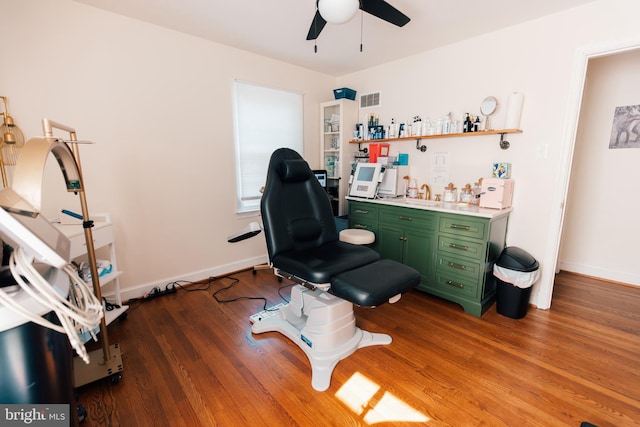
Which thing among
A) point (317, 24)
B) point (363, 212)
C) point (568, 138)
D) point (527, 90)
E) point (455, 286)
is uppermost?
point (317, 24)

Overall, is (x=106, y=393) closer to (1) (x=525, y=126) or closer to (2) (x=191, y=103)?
(2) (x=191, y=103)

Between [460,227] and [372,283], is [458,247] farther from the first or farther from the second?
[372,283]

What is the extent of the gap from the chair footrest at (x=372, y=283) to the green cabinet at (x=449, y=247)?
92 centimetres

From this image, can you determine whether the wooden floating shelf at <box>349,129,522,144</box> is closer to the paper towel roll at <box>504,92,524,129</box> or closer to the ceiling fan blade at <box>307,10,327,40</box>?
the paper towel roll at <box>504,92,524,129</box>

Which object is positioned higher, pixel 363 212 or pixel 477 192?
pixel 477 192

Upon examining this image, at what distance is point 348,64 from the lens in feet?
11.3

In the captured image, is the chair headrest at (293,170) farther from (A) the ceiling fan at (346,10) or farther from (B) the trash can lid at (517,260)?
(B) the trash can lid at (517,260)

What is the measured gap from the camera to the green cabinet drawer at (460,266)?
2330mm

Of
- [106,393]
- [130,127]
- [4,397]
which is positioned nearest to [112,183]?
[130,127]

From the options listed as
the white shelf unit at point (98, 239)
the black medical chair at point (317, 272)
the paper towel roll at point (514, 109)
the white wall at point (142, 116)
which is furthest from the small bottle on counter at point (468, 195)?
the white shelf unit at point (98, 239)

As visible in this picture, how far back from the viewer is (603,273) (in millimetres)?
3066

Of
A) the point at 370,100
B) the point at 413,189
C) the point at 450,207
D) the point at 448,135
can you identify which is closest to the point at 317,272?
the point at 450,207

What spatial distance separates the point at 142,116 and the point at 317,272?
2113 mm

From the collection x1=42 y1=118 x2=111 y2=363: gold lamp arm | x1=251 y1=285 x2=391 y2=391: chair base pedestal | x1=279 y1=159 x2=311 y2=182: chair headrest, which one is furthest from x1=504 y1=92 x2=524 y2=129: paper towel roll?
x1=42 y1=118 x2=111 y2=363: gold lamp arm
